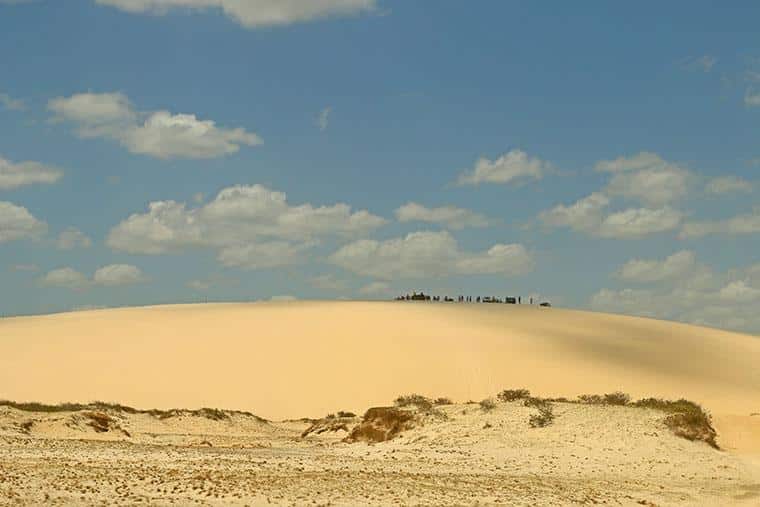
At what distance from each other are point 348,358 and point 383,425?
31025mm

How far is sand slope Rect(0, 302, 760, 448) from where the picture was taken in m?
56.6

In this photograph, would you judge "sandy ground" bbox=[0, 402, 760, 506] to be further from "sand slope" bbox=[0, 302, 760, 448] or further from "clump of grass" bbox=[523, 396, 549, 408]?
"sand slope" bbox=[0, 302, 760, 448]

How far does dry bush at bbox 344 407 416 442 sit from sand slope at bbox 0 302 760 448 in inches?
751

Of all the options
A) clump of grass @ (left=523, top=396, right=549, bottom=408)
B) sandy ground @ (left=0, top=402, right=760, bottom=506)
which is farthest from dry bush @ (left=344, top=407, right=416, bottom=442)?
clump of grass @ (left=523, top=396, right=549, bottom=408)

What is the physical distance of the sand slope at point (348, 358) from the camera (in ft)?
186

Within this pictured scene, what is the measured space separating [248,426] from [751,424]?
752 inches

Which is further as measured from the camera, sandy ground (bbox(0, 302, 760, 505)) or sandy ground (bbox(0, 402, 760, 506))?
sandy ground (bbox(0, 302, 760, 505))

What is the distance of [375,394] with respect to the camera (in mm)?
56531

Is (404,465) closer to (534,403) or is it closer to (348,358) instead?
(534,403)

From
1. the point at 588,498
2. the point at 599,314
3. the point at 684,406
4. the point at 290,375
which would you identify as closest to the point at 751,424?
the point at 684,406

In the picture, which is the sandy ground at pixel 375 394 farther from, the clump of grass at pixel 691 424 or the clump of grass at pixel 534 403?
the clump of grass at pixel 534 403

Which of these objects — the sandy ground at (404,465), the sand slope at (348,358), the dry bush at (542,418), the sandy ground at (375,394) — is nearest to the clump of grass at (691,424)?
the sandy ground at (404,465)

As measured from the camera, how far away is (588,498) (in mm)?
21734

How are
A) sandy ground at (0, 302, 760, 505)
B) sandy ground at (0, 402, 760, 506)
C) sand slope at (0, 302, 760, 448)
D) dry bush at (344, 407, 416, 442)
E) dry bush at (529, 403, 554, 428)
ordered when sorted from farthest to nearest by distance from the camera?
1. sand slope at (0, 302, 760, 448)
2. dry bush at (344, 407, 416, 442)
3. dry bush at (529, 403, 554, 428)
4. sandy ground at (0, 302, 760, 505)
5. sandy ground at (0, 402, 760, 506)
